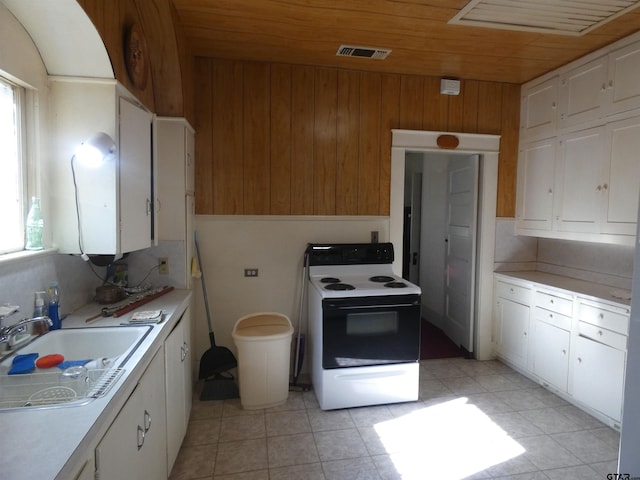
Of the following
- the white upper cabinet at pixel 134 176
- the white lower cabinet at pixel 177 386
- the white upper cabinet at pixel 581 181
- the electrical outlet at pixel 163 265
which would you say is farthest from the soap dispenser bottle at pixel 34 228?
the white upper cabinet at pixel 581 181

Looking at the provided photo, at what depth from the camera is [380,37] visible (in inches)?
103

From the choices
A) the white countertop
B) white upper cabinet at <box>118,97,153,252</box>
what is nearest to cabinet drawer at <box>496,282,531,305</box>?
the white countertop

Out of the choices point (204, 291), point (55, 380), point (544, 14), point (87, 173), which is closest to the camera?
point (55, 380)

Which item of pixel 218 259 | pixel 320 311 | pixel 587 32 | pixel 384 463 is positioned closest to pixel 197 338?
pixel 218 259

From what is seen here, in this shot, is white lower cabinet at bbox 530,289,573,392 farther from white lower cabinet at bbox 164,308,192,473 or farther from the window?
the window

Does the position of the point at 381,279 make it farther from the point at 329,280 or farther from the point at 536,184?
the point at 536,184

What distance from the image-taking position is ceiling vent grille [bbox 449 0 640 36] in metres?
2.16

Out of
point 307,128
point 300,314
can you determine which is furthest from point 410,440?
point 307,128

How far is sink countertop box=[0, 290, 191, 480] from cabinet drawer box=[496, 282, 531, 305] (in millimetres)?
3011

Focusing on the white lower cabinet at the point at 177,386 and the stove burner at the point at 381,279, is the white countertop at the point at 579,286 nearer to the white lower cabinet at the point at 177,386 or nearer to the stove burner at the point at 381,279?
the stove burner at the point at 381,279

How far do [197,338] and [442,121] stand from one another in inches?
112

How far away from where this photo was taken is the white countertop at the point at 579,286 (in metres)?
2.53

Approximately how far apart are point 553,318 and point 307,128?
2.47 meters

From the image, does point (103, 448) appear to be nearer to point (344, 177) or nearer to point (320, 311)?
point (320, 311)
